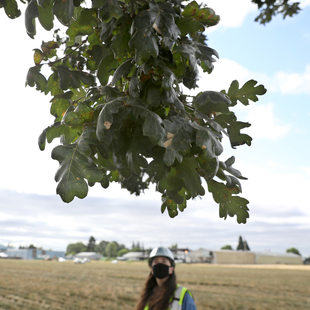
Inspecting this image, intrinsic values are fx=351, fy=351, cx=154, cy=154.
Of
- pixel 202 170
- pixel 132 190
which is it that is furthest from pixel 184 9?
pixel 132 190

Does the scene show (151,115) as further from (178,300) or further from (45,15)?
(178,300)

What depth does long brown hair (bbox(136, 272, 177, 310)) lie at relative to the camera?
16.2 feet

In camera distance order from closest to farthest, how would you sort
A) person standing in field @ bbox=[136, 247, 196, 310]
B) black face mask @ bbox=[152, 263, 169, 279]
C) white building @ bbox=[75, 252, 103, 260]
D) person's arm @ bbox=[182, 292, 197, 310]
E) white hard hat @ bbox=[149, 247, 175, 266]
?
person's arm @ bbox=[182, 292, 197, 310], person standing in field @ bbox=[136, 247, 196, 310], black face mask @ bbox=[152, 263, 169, 279], white hard hat @ bbox=[149, 247, 175, 266], white building @ bbox=[75, 252, 103, 260]

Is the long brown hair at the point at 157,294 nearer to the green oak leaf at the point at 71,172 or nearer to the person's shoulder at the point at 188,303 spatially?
the person's shoulder at the point at 188,303

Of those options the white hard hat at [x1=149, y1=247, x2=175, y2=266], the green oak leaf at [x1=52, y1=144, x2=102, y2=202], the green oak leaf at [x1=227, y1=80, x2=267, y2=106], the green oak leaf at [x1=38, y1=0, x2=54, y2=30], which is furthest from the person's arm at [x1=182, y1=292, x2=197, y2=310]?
the green oak leaf at [x1=38, y1=0, x2=54, y2=30]

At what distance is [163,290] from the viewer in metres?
5.19

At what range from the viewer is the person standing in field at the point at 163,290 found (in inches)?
192

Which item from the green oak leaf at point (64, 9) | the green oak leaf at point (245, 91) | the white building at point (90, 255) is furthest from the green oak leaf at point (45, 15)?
the white building at point (90, 255)

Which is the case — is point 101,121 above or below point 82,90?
below

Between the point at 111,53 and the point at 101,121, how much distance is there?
648 millimetres

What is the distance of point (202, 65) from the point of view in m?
2.24

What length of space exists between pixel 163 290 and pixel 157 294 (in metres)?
0.10

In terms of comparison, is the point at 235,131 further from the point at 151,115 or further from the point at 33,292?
the point at 33,292

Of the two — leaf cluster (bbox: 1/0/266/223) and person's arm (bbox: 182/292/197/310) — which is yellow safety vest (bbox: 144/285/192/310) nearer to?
person's arm (bbox: 182/292/197/310)
